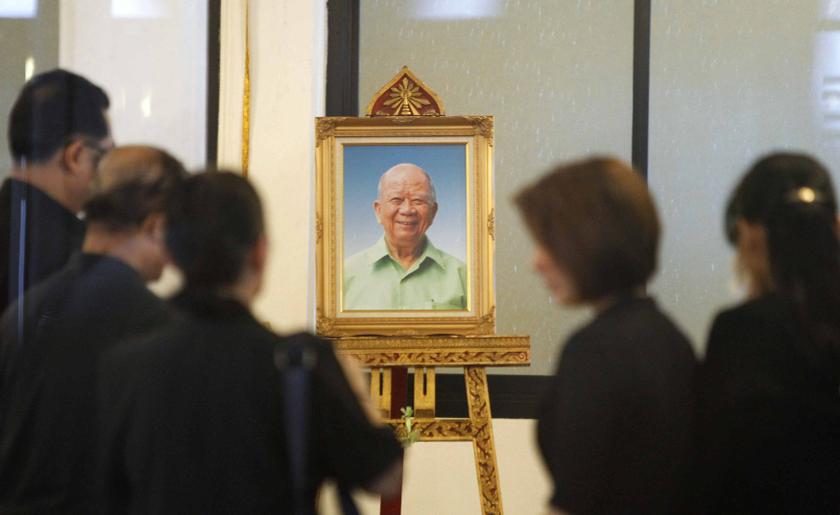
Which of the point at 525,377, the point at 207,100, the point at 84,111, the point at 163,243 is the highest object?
the point at 207,100

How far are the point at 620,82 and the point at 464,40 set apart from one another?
73cm

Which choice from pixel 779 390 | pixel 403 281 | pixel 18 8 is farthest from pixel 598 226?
pixel 403 281

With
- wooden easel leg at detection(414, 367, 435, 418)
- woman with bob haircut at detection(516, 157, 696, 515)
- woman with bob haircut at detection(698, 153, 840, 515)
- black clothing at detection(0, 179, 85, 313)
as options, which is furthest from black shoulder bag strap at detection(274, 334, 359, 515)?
wooden easel leg at detection(414, 367, 435, 418)

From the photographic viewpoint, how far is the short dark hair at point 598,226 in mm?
1680

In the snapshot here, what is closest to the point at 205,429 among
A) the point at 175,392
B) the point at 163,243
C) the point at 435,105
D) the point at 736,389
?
the point at 175,392

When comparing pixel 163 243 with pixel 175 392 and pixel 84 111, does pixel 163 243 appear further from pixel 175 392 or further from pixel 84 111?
pixel 84 111

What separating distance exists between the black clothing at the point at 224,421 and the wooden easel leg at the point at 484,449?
7.45 ft

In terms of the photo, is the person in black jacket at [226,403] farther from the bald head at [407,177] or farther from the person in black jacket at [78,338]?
the bald head at [407,177]

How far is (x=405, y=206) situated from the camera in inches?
169

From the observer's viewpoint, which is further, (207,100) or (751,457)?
(207,100)

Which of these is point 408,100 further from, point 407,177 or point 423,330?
point 423,330

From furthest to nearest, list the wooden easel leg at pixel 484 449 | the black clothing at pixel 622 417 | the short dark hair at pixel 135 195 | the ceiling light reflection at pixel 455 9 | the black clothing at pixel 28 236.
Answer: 1. the ceiling light reflection at pixel 455 9
2. the wooden easel leg at pixel 484 449
3. the black clothing at pixel 28 236
4. the short dark hair at pixel 135 195
5. the black clothing at pixel 622 417

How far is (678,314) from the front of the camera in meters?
4.98

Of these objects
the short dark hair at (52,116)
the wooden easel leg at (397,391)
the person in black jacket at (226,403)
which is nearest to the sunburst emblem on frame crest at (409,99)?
the wooden easel leg at (397,391)
